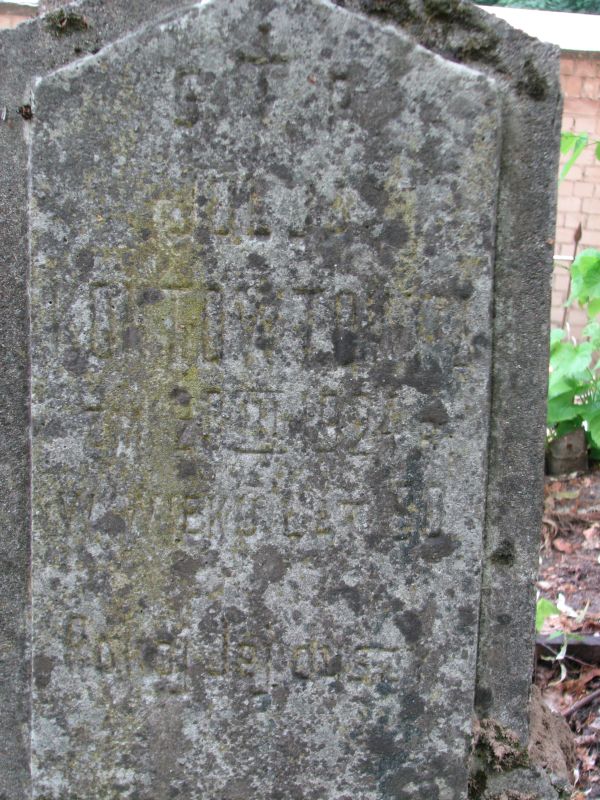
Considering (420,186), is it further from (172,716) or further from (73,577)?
(172,716)

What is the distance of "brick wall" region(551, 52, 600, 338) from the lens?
7312 mm

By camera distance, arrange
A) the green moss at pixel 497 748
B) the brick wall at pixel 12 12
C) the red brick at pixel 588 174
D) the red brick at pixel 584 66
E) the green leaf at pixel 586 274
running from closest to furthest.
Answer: the green moss at pixel 497 748 → the green leaf at pixel 586 274 → the brick wall at pixel 12 12 → the red brick at pixel 588 174 → the red brick at pixel 584 66

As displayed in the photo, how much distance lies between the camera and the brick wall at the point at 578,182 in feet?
24.0

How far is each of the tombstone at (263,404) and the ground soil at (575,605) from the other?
0.93 meters

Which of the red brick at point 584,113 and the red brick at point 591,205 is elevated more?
the red brick at point 584,113

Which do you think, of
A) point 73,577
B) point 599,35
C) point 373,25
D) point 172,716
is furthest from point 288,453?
point 599,35

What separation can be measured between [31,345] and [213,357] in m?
0.36

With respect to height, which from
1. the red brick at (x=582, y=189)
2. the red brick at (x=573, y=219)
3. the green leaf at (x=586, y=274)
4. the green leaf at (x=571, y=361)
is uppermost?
the red brick at (x=582, y=189)

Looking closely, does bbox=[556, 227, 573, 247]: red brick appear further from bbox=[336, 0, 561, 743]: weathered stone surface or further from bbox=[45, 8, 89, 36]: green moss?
bbox=[45, 8, 89, 36]: green moss

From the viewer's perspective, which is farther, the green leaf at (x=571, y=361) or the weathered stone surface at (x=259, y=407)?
the green leaf at (x=571, y=361)

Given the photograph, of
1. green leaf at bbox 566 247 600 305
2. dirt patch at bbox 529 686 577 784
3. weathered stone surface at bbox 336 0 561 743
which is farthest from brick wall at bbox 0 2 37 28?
dirt patch at bbox 529 686 577 784

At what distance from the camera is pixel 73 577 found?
1603 mm

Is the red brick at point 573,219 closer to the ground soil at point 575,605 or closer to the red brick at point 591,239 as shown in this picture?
the red brick at point 591,239

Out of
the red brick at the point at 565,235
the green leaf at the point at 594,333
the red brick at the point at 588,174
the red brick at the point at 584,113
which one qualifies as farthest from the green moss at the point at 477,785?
the red brick at the point at 584,113
